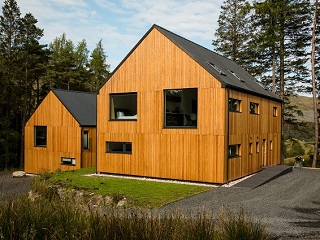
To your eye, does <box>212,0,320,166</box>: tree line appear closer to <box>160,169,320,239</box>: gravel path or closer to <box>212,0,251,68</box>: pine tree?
<box>212,0,251,68</box>: pine tree

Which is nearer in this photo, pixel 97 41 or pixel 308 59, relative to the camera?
pixel 308 59

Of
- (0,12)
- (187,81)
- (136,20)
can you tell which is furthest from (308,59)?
(0,12)

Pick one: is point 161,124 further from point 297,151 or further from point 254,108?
point 297,151

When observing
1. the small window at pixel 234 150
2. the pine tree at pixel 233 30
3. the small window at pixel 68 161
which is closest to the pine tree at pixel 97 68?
the pine tree at pixel 233 30

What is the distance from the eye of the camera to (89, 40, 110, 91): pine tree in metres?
49.7

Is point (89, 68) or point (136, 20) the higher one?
point (89, 68)

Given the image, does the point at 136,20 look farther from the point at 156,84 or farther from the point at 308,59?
the point at 308,59

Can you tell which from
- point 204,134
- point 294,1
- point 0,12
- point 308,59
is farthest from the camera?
point 0,12

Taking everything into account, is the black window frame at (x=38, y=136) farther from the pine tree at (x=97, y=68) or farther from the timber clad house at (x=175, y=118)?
the pine tree at (x=97, y=68)

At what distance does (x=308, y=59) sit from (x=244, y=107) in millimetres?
17237

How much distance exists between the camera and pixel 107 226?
17.8 feet

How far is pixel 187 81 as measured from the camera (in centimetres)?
1597

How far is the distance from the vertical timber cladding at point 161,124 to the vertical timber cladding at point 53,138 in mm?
4786

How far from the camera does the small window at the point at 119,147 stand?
59.3 feet
